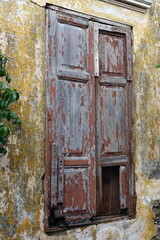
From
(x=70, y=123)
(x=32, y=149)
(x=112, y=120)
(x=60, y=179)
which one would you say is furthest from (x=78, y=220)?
(x=112, y=120)

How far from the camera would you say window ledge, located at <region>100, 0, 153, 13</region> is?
12.0ft

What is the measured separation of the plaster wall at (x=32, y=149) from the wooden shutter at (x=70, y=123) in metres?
0.11

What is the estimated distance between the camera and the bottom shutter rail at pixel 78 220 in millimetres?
3058

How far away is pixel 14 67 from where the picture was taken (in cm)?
293

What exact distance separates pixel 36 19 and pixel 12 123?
118 centimetres

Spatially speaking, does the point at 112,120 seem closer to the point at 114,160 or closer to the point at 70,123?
the point at 114,160

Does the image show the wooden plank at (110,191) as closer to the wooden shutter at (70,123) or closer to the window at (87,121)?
the window at (87,121)

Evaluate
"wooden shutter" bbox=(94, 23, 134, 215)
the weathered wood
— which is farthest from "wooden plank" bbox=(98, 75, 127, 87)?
the weathered wood

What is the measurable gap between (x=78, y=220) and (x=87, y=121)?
110 centimetres

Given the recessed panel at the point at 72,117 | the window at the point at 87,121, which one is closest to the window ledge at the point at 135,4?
the window at the point at 87,121

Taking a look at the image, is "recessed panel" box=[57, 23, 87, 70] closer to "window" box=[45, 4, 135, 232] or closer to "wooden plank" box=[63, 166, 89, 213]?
"window" box=[45, 4, 135, 232]

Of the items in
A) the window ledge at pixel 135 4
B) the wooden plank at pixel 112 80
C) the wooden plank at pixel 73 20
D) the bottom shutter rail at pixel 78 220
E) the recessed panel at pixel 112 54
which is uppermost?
the window ledge at pixel 135 4

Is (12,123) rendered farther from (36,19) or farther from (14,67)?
(36,19)

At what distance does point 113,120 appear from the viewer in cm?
353
